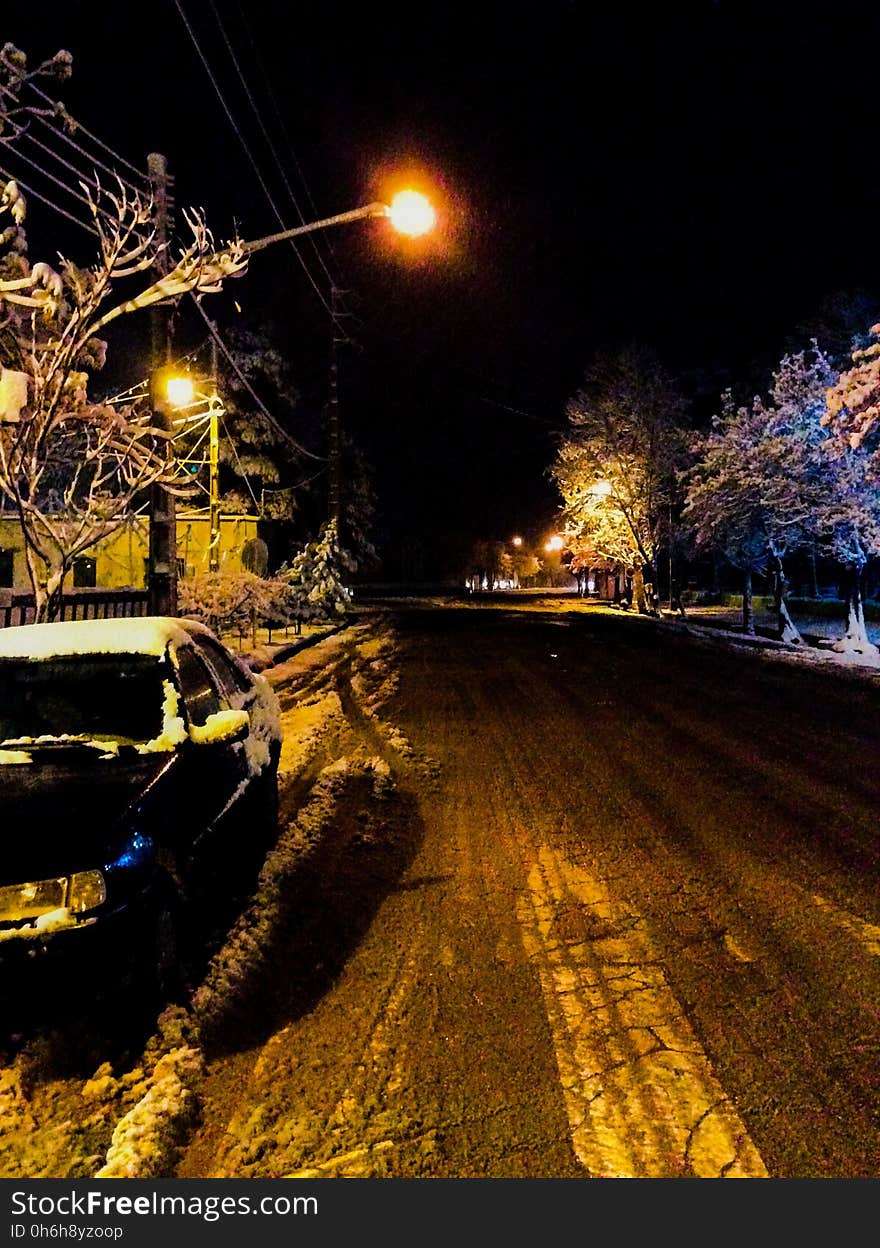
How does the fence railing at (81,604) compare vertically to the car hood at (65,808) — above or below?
above

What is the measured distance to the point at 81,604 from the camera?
50.7 feet

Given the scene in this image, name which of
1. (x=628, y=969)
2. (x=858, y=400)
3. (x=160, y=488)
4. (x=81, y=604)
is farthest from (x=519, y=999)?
(x=858, y=400)

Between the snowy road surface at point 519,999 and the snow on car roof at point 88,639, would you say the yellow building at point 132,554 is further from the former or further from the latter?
the snow on car roof at point 88,639

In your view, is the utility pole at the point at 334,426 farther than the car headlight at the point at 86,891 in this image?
Yes

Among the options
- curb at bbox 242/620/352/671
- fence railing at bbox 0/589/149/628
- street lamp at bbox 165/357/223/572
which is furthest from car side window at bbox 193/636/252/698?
curb at bbox 242/620/352/671

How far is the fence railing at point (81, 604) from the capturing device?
12.6 metres

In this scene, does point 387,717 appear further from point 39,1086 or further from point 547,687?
point 39,1086

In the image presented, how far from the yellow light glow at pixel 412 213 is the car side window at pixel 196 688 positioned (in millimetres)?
7253

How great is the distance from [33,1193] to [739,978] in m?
3.17

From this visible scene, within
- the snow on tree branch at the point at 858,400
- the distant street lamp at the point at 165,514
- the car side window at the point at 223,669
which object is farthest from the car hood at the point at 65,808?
the snow on tree branch at the point at 858,400

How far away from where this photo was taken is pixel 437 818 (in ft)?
24.8

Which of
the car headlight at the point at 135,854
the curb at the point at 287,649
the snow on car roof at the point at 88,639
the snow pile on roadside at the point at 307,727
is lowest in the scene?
the snow pile on roadside at the point at 307,727

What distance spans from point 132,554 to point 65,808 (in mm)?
29057

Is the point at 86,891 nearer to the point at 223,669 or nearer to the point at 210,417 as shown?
the point at 223,669
